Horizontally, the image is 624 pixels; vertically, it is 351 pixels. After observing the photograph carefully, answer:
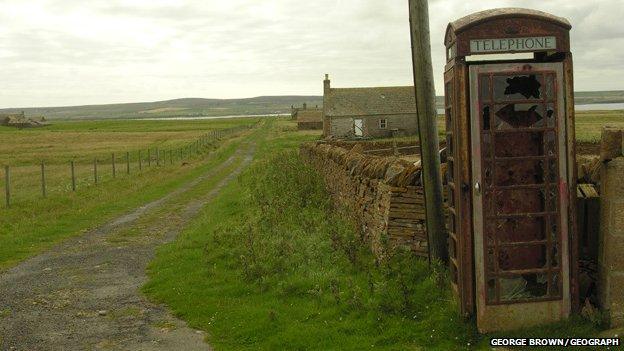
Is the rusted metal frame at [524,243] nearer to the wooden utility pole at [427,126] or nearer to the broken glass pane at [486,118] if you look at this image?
the broken glass pane at [486,118]

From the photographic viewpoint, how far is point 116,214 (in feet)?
57.5

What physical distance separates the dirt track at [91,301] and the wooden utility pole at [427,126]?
3.02 meters

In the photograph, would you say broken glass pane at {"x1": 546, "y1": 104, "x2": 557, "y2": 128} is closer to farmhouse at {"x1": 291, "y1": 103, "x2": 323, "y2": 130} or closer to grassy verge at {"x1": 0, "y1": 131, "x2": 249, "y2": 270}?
grassy verge at {"x1": 0, "y1": 131, "x2": 249, "y2": 270}

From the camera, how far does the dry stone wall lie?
834cm

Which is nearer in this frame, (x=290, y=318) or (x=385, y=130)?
(x=290, y=318)

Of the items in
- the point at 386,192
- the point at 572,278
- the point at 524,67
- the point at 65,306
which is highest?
the point at 524,67

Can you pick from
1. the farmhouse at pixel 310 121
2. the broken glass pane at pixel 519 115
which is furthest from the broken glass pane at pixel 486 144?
the farmhouse at pixel 310 121

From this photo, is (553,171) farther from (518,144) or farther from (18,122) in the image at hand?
(18,122)

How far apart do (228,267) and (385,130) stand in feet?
154

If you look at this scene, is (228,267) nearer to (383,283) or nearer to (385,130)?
(383,283)

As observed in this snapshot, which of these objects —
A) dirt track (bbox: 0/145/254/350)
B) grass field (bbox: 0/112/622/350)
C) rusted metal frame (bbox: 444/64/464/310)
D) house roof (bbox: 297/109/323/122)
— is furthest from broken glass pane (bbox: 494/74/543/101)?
house roof (bbox: 297/109/323/122)

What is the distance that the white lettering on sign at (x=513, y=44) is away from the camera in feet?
19.4

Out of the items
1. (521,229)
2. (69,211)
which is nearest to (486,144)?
(521,229)

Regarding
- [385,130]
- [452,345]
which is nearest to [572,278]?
[452,345]
